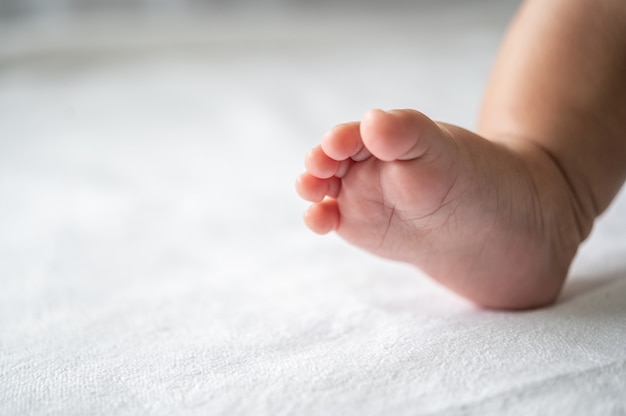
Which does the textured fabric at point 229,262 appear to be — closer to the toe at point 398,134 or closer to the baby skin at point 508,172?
the baby skin at point 508,172

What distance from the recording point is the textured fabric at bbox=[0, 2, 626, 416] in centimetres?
50

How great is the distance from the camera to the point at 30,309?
0.69 metres

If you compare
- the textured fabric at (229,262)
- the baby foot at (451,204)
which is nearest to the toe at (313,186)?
the baby foot at (451,204)

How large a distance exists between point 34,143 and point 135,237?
1.36 feet

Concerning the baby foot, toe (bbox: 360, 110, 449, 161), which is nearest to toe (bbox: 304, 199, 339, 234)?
the baby foot

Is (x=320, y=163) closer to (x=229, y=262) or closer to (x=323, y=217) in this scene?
(x=323, y=217)

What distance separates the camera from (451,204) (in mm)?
587

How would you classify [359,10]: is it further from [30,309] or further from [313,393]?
[313,393]

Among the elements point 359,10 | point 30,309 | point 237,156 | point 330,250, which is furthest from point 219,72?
point 30,309

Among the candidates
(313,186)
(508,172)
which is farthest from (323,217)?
(508,172)

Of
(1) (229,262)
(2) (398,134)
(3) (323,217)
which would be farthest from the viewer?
(1) (229,262)

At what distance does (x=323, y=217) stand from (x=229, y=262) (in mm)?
208

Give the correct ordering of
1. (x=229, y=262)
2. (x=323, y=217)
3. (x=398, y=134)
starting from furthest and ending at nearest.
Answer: (x=229, y=262) → (x=323, y=217) → (x=398, y=134)

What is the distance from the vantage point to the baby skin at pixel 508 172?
56cm
